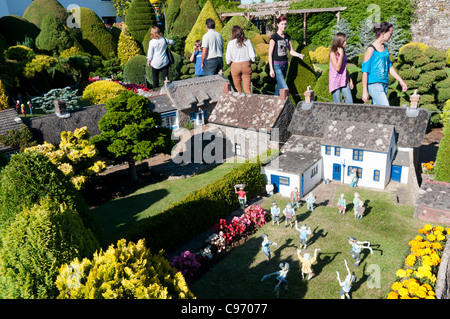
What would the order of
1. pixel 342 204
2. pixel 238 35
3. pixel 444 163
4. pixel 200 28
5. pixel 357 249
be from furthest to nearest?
pixel 200 28
pixel 238 35
pixel 444 163
pixel 342 204
pixel 357 249

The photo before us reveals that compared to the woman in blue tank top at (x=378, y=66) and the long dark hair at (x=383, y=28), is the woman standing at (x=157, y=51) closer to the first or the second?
the woman in blue tank top at (x=378, y=66)

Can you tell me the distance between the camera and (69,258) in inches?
330

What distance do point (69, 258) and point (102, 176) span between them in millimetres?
17252

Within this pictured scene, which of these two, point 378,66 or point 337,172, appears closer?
point 378,66

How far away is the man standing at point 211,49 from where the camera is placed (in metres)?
24.3

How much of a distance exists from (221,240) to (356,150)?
1044 centimetres

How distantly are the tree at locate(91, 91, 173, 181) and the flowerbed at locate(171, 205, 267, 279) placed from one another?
23.7 feet

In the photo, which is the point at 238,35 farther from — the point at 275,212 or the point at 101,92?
the point at 101,92

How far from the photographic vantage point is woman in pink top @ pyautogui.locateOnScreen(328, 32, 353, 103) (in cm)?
2143

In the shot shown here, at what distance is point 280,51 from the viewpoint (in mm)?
24031

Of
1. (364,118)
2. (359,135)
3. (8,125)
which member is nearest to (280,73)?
(364,118)

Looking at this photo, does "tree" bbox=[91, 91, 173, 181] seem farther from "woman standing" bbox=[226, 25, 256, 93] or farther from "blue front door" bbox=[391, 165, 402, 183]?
"blue front door" bbox=[391, 165, 402, 183]

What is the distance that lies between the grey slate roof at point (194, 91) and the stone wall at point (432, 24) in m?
30.4
